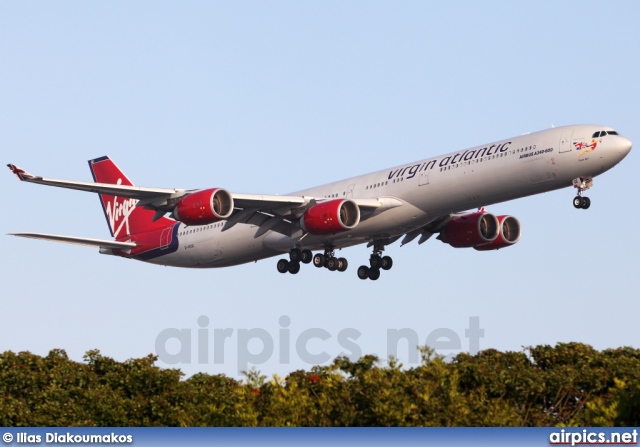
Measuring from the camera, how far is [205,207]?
51969 mm

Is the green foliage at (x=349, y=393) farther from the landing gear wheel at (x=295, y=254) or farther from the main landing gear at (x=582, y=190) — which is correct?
the landing gear wheel at (x=295, y=254)

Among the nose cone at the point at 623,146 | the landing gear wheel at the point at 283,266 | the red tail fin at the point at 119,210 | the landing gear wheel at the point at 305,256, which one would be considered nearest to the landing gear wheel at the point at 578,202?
the nose cone at the point at 623,146

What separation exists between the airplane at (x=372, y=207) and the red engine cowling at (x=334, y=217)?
0.18 ft

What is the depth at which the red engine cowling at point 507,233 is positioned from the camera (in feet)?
201

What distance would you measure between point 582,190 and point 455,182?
5519 millimetres

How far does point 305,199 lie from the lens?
56.8m

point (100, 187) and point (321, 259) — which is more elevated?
point (100, 187)

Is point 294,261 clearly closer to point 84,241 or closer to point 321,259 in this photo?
point 321,259

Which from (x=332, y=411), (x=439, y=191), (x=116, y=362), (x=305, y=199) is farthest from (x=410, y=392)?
(x=305, y=199)

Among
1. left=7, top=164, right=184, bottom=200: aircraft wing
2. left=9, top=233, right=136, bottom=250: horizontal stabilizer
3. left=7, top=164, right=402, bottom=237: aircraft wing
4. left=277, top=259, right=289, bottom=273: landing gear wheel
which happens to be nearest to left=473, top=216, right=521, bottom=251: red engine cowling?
left=7, top=164, right=402, bottom=237: aircraft wing

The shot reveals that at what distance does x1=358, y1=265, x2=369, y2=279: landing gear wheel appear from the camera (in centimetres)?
6247

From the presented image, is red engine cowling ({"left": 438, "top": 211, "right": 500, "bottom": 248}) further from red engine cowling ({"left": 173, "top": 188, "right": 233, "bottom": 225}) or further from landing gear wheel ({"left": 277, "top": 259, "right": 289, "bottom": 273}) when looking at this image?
red engine cowling ({"left": 173, "top": 188, "right": 233, "bottom": 225})

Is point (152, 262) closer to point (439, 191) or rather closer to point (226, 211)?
point (226, 211)

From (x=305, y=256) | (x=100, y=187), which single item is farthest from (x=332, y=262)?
(x=100, y=187)
